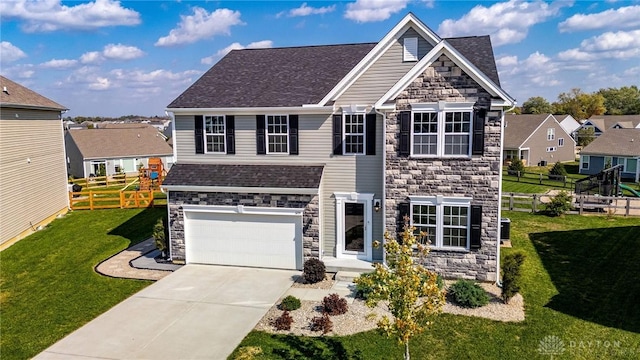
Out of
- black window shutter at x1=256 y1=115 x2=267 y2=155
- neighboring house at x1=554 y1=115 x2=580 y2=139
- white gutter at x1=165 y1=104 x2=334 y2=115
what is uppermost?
neighboring house at x1=554 y1=115 x2=580 y2=139

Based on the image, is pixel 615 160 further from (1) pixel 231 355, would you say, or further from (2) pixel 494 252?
(1) pixel 231 355

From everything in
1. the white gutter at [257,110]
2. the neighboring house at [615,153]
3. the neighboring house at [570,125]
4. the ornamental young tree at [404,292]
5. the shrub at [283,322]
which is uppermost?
the neighboring house at [570,125]

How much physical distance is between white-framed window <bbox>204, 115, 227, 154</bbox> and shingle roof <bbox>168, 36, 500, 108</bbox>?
0.60m

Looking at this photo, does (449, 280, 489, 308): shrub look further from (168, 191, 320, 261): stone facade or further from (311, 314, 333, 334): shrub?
(168, 191, 320, 261): stone facade

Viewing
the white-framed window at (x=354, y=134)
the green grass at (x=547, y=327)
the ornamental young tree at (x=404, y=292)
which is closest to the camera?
the ornamental young tree at (x=404, y=292)

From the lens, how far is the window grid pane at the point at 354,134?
53.3ft

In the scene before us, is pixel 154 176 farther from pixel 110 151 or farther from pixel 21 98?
pixel 110 151

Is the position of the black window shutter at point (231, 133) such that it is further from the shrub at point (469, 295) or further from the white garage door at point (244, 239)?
the shrub at point (469, 295)

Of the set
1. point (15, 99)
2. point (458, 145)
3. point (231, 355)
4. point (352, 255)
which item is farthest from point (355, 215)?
point (15, 99)

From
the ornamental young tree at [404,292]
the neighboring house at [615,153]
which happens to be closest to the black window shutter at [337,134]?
the ornamental young tree at [404,292]

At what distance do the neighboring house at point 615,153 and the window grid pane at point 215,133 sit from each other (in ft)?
117

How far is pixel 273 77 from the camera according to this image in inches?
743

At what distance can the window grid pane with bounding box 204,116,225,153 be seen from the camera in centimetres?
1772

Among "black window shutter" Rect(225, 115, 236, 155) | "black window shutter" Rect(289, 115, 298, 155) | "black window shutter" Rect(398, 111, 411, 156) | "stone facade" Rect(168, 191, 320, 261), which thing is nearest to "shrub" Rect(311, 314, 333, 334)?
"stone facade" Rect(168, 191, 320, 261)
